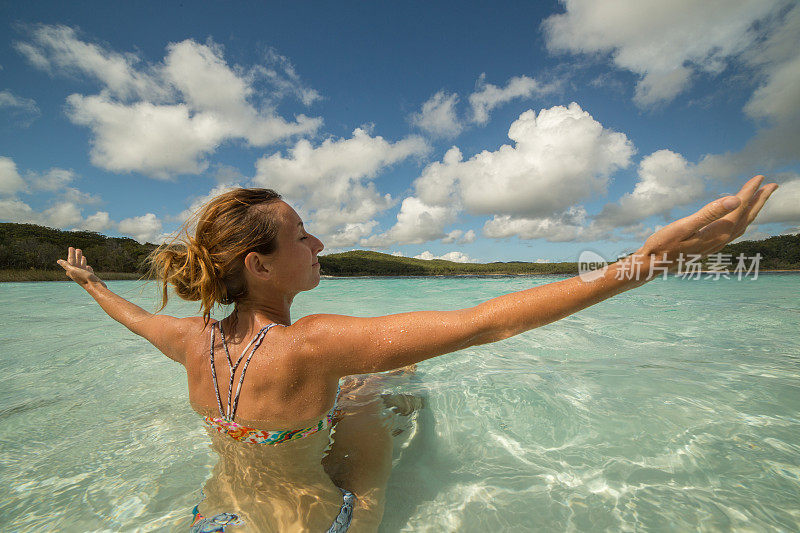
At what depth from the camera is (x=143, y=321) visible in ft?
7.70

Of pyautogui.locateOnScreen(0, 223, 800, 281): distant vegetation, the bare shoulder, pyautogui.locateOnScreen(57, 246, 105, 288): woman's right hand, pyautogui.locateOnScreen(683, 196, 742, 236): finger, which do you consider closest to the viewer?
pyautogui.locateOnScreen(683, 196, 742, 236): finger

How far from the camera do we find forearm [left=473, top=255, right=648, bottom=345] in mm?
1400

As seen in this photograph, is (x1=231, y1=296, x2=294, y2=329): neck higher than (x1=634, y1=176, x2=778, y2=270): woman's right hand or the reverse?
the reverse

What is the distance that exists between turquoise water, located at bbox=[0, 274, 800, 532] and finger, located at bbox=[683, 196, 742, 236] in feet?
6.16

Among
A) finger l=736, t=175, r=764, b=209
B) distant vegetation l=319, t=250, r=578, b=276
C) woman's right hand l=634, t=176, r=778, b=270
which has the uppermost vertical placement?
finger l=736, t=175, r=764, b=209

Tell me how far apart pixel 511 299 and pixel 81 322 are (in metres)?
12.1

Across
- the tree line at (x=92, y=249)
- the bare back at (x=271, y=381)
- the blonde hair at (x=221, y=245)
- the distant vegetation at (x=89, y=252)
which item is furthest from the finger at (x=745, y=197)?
the tree line at (x=92, y=249)

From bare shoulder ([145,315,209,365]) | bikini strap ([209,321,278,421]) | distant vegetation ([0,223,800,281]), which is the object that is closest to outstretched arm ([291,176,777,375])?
bikini strap ([209,321,278,421])

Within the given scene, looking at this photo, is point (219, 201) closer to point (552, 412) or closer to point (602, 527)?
point (602, 527)

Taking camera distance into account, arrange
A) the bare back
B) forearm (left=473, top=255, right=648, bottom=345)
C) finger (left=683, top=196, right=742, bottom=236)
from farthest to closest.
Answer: the bare back → forearm (left=473, top=255, right=648, bottom=345) → finger (left=683, top=196, right=742, bottom=236)

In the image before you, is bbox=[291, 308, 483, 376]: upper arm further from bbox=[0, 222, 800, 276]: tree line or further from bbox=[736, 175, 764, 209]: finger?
bbox=[0, 222, 800, 276]: tree line

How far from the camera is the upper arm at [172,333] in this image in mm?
2070

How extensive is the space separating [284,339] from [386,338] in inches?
22.1

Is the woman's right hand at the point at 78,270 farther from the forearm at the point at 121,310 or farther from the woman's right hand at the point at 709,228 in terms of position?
the woman's right hand at the point at 709,228
